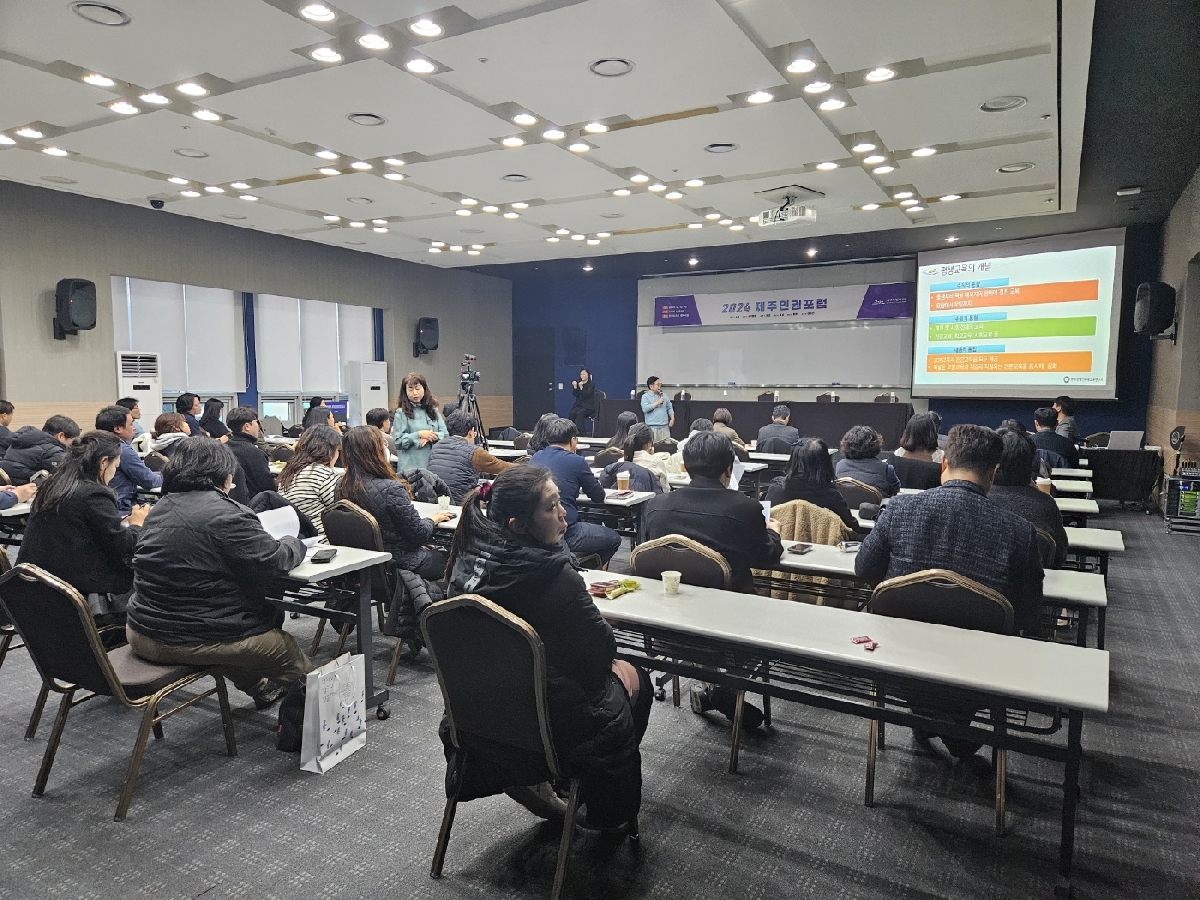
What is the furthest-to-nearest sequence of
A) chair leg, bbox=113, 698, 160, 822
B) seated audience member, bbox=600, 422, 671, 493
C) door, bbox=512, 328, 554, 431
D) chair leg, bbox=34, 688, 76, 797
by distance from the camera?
1. door, bbox=512, 328, 554, 431
2. seated audience member, bbox=600, 422, 671, 493
3. chair leg, bbox=34, 688, 76, 797
4. chair leg, bbox=113, 698, 160, 822

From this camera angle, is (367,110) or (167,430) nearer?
(367,110)

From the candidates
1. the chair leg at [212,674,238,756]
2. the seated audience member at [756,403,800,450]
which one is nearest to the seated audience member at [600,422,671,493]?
the seated audience member at [756,403,800,450]

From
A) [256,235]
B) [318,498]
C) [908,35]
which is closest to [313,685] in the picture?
[318,498]

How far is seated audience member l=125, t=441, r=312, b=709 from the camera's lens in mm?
2527

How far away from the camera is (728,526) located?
293cm

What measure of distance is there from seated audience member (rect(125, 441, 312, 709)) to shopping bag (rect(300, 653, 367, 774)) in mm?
271

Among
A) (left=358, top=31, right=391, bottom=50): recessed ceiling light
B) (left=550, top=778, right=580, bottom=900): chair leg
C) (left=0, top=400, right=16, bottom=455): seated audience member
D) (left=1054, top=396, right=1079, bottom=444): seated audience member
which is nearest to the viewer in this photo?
(left=550, top=778, right=580, bottom=900): chair leg

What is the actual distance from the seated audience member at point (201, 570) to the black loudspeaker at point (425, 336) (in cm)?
977

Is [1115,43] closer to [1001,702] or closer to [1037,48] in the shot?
[1037,48]

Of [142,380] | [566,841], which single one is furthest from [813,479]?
[142,380]

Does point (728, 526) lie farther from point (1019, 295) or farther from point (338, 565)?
point (1019, 295)

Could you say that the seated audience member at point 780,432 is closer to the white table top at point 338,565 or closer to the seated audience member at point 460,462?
the seated audience member at point 460,462

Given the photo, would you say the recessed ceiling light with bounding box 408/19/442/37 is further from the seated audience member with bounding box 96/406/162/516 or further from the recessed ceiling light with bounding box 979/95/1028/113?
the recessed ceiling light with bounding box 979/95/1028/113

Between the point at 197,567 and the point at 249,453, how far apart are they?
258 cm
